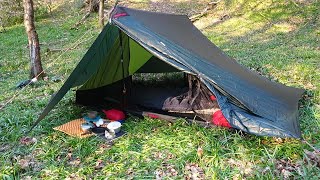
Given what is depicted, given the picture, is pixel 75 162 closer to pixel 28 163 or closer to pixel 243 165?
pixel 28 163

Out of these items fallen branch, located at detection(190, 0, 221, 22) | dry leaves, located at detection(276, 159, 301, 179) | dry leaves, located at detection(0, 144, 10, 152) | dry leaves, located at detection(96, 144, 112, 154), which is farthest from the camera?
fallen branch, located at detection(190, 0, 221, 22)

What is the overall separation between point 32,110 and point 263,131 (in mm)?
3248

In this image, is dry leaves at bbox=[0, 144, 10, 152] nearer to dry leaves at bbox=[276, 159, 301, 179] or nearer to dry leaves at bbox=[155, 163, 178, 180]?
dry leaves at bbox=[155, 163, 178, 180]

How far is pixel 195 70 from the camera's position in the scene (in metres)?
3.34

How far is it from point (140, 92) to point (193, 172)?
207 centimetres

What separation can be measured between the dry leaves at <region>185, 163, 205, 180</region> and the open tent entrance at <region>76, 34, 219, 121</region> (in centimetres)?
96

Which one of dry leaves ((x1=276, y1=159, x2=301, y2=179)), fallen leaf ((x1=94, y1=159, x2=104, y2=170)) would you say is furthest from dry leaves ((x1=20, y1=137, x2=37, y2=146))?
dry leaves ((x1=276, y1=159, x2=301, y2=179))

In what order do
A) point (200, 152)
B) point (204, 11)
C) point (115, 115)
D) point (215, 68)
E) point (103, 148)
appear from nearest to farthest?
point (200, 152)
point (103, 148)
point (215, 68)
point (115, 115)
point (204, 11)

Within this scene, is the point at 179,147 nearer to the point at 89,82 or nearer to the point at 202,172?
the point at 202,172

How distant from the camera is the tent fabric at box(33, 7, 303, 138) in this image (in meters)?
3.29

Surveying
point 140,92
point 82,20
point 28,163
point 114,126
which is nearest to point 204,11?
point 82,20

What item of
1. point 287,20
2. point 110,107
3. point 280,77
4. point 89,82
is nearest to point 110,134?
point 110,107

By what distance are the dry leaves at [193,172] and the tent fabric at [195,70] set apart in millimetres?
574

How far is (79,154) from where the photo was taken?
11.0 feet
